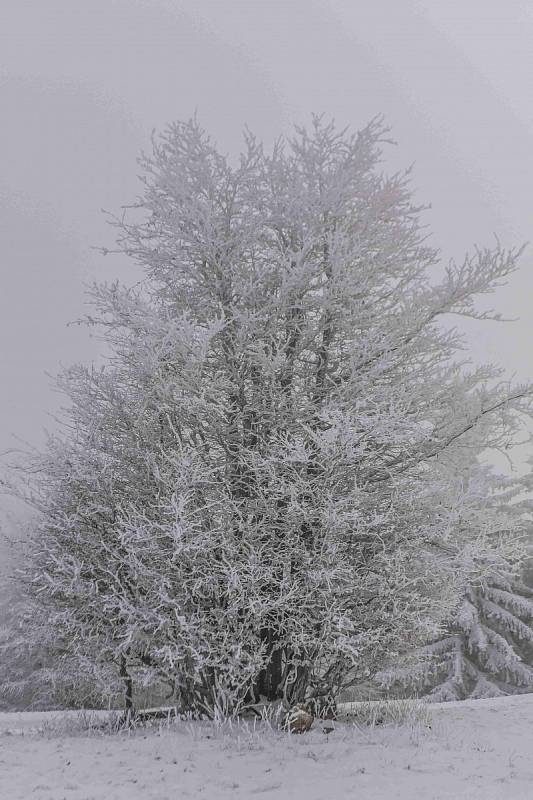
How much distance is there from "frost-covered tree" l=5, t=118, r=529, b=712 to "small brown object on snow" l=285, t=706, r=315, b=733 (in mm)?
422

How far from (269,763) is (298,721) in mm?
978

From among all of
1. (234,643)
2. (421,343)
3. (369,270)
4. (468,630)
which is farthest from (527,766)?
(468,630)

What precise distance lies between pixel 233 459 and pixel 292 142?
157 inches

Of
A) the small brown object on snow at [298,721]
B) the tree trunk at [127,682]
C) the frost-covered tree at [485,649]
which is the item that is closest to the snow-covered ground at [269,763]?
the small brown object on snow at [298,721]

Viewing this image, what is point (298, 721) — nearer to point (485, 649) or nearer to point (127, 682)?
point (127, 682)

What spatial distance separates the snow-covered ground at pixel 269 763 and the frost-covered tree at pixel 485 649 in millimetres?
10499

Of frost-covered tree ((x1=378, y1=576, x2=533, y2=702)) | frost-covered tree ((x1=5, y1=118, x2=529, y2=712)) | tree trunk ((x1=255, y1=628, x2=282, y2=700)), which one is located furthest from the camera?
frost-covered tree ((x1=378, y1=576, x2=533, y2=702))

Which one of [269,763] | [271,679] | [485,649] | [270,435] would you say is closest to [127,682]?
[271,679]

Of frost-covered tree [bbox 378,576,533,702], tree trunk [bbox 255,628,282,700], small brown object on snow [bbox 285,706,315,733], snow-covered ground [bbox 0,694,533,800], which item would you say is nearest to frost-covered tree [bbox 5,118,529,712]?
tree trunk [bbox 255,628,282,700]

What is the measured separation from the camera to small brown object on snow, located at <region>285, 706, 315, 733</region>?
632cm

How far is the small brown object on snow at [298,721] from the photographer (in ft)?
20.7

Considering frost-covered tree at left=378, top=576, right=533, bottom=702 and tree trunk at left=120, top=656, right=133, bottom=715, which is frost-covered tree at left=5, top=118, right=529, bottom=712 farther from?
frost-covered tree at left=378, top=576, right=533, bottom=702

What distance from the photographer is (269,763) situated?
5395mm

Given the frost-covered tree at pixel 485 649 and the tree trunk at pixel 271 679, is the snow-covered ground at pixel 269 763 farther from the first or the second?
the frost-covered tree at pixel 485 649
